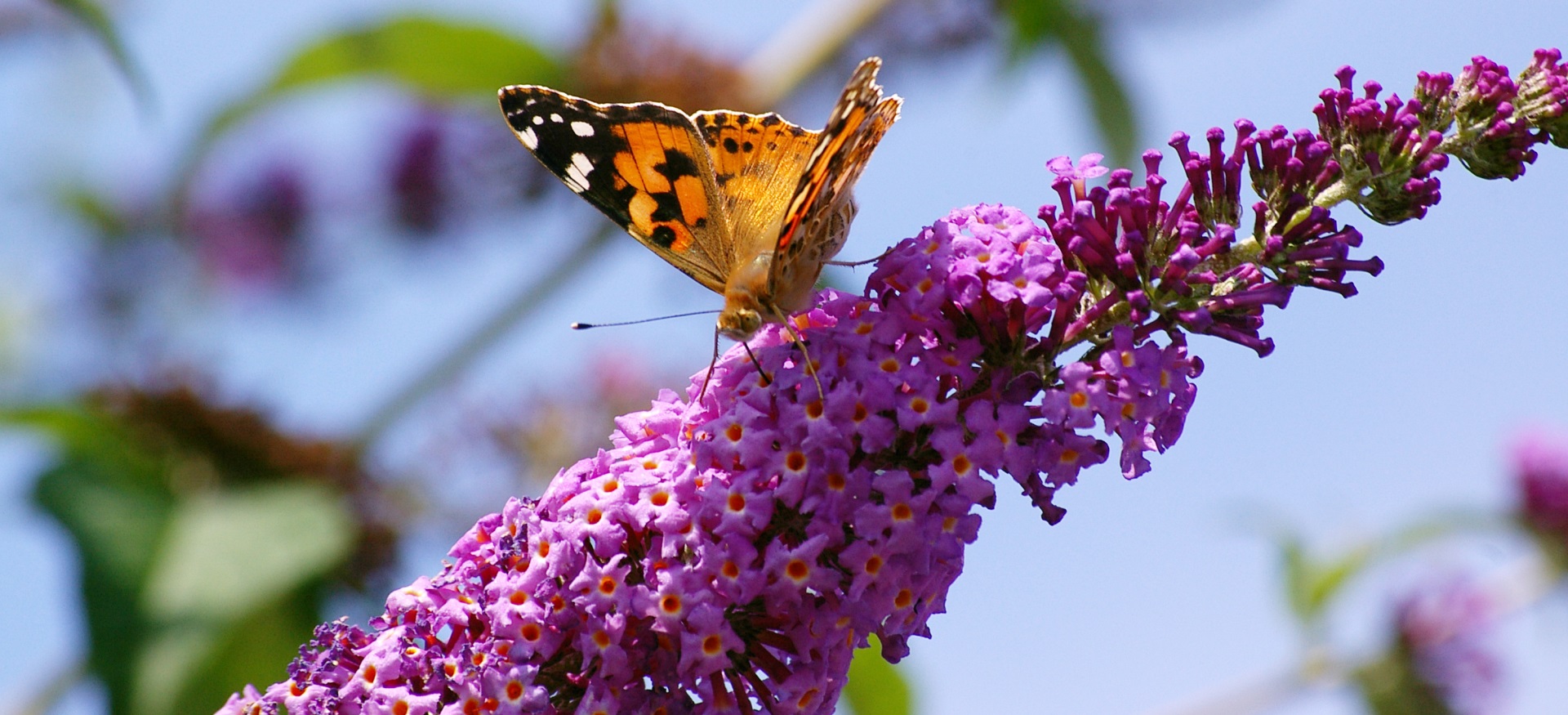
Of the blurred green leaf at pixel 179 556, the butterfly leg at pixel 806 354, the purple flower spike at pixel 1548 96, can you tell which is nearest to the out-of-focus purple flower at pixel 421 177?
the blurred green leaf at pixel 179 556

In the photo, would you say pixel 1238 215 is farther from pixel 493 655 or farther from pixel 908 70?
pixel 908 70

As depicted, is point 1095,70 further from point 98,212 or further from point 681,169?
point 98,212

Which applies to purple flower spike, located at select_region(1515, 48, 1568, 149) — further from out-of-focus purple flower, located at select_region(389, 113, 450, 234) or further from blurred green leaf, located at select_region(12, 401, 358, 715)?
out-of-focus purple flower, located at select_region(389, 113, 450, 234)

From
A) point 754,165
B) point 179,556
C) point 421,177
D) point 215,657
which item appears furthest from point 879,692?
point 421,177

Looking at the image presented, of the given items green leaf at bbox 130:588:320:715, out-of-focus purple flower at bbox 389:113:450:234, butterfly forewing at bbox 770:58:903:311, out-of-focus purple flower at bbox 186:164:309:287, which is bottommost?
butterfly forewing at bbox 770:58:903:311

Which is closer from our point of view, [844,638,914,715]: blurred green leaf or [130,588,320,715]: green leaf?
[130,588,320,715]: green leaf

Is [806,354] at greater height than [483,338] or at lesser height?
lesser

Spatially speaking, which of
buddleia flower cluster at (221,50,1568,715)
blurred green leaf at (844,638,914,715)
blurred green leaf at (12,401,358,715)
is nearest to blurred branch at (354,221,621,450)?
blurred green leaf at (12,401,358,715)
